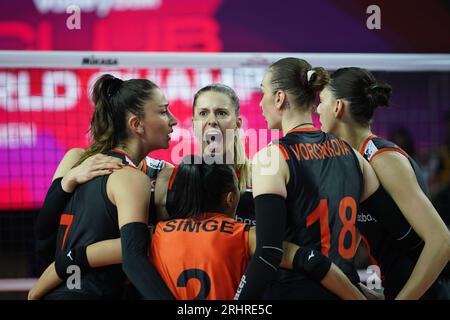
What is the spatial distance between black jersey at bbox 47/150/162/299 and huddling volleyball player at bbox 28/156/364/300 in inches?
3.2

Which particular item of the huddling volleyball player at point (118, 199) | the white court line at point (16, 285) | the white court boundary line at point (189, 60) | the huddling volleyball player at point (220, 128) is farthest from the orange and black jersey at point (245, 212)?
the white court line at point (16, 285)

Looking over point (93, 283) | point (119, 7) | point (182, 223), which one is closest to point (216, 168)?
point (182, 223)

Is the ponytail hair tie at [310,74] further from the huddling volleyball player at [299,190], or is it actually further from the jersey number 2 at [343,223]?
the jersey number 2 at [343,223]

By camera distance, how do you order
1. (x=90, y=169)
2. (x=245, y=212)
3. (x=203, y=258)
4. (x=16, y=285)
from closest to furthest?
(x=203, y=258) → (x=90, y=169) → (x=245, y=212) → (x=16, y=285)

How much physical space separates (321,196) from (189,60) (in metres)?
2.17

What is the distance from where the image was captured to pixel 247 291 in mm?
2340

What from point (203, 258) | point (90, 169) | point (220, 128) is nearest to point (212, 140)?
point (220, 128)

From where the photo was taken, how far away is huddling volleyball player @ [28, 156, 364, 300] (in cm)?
243

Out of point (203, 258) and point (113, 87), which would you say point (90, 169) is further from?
point (203, 258)

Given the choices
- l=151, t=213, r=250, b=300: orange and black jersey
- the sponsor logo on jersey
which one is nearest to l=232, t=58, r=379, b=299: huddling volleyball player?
l=151, t=213, r=250, b=300: orange and black jersey

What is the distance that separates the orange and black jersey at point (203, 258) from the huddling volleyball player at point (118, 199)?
6 centimetres

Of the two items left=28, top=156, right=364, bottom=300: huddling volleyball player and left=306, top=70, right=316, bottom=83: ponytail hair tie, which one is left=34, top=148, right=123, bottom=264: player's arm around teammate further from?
left=306, top=70, right=316, bottom=83: ponytail hair tie

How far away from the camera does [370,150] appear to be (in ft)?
9.47

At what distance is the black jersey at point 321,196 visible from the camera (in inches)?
98.4
